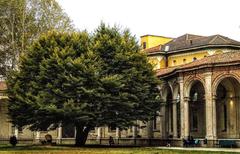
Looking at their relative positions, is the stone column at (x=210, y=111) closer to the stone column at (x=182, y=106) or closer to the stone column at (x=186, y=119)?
the stone column at (x=186, y=119)

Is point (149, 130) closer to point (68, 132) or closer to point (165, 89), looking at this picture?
point (165, 89)

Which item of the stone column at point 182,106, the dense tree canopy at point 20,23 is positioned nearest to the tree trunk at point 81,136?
the stone column at point 182,106

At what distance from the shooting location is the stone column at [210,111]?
34.7 m

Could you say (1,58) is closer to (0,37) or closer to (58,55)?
(0,37)

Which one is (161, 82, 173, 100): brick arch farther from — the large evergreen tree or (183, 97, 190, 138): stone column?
the large evergreen tree

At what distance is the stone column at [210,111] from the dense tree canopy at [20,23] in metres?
16.8

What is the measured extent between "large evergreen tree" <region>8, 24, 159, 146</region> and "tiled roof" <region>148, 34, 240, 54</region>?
16888mm

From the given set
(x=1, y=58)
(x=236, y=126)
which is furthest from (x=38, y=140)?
(x=236, y=126)

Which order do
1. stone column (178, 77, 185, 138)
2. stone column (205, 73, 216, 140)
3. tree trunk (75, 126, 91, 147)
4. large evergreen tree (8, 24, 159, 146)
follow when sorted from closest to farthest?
large evergreen tree (8, 24, 159, 146), stone column (205, 73, 216, 140), tree trunk (75, 126, 91, 147), stone column (178, 77, 185, 138)

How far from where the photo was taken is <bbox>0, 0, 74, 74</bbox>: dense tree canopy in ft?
138

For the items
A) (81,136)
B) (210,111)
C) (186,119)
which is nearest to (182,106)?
(186,119)

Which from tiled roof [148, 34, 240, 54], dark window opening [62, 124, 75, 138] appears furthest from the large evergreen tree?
dark window opening [62, 124, 75, 138]

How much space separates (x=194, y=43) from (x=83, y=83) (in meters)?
24.6

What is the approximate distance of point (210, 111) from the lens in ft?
115
